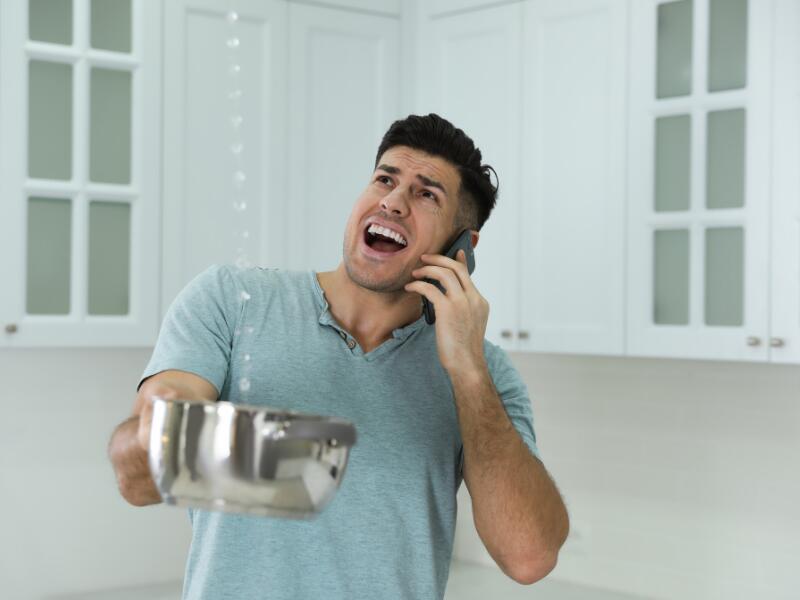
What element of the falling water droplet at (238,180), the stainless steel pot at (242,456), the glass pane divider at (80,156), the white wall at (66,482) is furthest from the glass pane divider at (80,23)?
the stainless steel pot at (242,456)

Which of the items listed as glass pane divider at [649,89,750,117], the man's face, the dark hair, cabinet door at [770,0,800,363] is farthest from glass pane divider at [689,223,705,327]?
the man's face

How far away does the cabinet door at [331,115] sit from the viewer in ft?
10.0

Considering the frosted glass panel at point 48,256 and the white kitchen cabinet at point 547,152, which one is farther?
the white kitchen cabinet at point 547,152

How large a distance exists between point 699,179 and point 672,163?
0.30ft

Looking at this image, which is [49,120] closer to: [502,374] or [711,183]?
[502,374]

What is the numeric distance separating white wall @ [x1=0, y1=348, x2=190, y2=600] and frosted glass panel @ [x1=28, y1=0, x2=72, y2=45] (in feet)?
2.96

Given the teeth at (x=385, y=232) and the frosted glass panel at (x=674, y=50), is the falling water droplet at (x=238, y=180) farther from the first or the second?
the teeth at (x=385, y=232)

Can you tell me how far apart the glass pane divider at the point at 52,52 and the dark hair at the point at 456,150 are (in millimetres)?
1143

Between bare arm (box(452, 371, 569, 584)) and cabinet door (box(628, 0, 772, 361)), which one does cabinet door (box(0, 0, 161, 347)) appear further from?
bare arm (box(452, 371, 569, 584))

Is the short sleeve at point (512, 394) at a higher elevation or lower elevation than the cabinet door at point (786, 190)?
lower

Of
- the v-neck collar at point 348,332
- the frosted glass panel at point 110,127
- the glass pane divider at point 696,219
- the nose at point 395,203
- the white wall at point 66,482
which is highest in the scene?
the frosted glass panel at point 110,127

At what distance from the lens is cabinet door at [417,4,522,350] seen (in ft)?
9.88

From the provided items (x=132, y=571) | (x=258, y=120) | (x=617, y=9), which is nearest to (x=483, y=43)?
(x=617, y=9)

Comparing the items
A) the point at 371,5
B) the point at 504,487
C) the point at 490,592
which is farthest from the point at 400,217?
the point at 490,592
